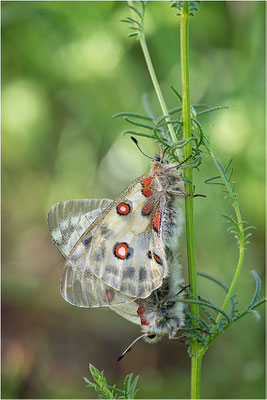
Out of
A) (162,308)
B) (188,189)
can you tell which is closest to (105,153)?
(162,308)

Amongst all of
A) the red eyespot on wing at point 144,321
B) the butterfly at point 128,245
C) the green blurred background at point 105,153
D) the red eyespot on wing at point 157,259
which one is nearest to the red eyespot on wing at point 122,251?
the butterfly at point 128,245

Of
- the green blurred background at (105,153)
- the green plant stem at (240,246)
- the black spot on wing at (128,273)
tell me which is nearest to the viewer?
the green plant stem at (240,246)

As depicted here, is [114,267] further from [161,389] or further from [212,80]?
[212,80]

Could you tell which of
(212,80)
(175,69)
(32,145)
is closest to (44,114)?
(32,145)

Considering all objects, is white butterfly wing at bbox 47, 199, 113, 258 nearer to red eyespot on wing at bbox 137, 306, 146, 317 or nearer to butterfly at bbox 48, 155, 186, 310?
butterfly at bbox 48, 155, 186, 310

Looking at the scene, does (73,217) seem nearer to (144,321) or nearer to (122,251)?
(122,251)

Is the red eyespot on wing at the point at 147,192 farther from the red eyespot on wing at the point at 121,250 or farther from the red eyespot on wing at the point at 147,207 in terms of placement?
the red eyespot on wing at the point at 121,250
